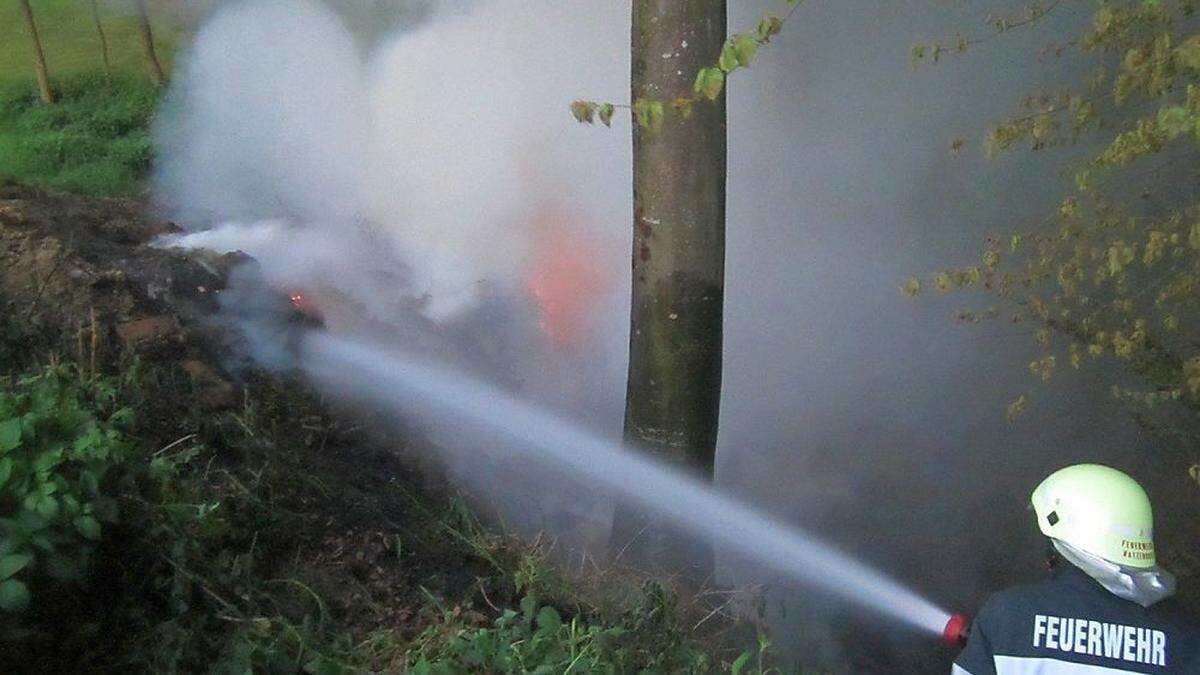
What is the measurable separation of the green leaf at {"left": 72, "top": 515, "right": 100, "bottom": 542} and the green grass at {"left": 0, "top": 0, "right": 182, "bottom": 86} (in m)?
4.48

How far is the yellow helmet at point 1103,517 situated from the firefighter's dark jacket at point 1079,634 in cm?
10

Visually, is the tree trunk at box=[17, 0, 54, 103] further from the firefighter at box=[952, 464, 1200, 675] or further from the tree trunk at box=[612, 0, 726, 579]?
the firefighter at box=[952, 464, 1200, 675]

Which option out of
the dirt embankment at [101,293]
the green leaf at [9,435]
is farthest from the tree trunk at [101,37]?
the green leaf at [9,435]

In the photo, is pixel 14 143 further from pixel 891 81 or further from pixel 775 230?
pixel 891 81

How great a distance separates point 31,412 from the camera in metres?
2.71

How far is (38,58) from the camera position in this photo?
5.96m

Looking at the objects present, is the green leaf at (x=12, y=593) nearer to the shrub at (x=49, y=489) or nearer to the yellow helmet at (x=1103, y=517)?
the shrub at (x=49, y=489)

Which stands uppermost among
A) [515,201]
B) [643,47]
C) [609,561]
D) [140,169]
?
[643,47]

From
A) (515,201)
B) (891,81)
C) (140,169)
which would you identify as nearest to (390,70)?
(515,201)

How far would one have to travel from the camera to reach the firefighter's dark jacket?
2727 mm

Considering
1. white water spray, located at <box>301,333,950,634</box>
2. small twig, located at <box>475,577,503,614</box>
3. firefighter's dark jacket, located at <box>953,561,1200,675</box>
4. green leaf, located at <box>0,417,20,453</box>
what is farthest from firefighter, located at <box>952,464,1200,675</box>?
green leaf, located at <box>0,417,20,453</box>

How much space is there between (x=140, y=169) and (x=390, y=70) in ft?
6.56

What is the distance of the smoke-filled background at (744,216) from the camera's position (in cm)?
681

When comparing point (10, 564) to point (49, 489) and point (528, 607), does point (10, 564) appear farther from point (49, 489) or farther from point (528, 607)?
point (528, 607)
